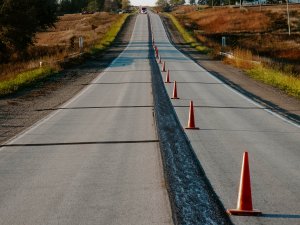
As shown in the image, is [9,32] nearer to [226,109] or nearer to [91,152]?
[226,109]

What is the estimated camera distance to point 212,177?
317 inches

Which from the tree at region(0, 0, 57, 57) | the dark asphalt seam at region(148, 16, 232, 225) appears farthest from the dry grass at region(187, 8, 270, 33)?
the dark asphalt seam at region(148, 16, 232, 225)

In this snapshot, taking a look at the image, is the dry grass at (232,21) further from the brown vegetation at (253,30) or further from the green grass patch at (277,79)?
the green grass patch at (277,79)

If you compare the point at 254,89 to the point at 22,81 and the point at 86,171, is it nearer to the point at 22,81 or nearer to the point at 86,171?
the point at 22,81

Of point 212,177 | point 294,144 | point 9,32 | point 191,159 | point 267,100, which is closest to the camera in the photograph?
point 212,177

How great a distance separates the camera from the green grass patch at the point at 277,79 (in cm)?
2198

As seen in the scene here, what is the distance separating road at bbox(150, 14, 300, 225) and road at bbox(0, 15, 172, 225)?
0.94 metres

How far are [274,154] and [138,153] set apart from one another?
2.57m

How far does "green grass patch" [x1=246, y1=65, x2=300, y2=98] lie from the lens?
22.0 m

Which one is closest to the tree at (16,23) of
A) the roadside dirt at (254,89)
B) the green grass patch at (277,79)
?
the roadside dirt at (254,89)

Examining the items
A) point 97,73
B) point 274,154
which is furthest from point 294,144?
point 97,73

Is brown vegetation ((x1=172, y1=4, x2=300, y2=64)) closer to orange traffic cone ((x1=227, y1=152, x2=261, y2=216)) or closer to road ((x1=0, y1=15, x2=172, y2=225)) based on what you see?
road ((x1=0, y1=15, x2=172, y2=225))

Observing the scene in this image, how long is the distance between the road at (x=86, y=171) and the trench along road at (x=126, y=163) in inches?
0.5

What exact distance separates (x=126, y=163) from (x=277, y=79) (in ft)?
57.0
